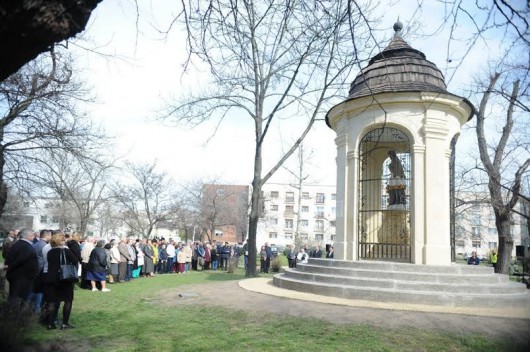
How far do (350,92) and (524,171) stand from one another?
34.0ft

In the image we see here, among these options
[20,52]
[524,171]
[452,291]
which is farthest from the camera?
[524,171]

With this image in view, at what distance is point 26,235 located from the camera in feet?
29.4

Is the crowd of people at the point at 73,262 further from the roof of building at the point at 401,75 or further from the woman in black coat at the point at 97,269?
the roof of building at the point at 401,75

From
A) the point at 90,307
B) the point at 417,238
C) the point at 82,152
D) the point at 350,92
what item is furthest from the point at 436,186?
the point at 82,152

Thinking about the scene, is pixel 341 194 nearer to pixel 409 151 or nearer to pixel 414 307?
pixel 409 151

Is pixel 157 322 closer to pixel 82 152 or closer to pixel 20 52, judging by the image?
pixel 20 52

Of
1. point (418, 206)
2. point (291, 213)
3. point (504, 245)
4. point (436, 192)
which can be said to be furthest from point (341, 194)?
point (291, 213)

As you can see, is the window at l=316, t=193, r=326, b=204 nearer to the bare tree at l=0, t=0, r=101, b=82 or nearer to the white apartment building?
the white apartment building

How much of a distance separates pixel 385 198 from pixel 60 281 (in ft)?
38.1

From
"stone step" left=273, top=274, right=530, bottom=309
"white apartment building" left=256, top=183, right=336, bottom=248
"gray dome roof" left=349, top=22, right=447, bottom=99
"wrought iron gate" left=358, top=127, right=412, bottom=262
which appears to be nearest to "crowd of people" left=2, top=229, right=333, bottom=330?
"stone step" left=273, top=274, right=530, bottom=309

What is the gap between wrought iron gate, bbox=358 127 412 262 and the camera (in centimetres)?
1409

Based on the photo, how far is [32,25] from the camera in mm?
2443

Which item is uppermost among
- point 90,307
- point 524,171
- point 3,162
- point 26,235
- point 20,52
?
point 524,171

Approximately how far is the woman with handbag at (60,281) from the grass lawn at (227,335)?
Answer: 0.35 m
